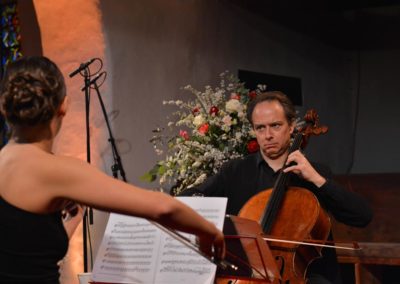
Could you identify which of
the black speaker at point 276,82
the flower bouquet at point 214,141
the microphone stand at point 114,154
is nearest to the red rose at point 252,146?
the flower bouquet at point 214,141

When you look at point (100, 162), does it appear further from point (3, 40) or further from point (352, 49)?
point (352, 49)

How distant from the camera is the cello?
262 cm

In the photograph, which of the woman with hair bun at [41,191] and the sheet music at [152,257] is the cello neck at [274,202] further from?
the woman with hair bun at [41,191]

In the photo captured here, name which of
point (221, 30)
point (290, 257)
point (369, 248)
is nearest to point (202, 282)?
point (290, 257)

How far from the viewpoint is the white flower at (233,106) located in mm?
3629

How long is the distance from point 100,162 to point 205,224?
114 inches

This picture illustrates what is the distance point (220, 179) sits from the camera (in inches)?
125

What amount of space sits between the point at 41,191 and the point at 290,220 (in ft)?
4.50

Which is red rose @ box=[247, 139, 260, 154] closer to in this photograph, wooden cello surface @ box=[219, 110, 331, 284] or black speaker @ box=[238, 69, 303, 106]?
wooden cello surface @ box=[219, 110, 331, 284]

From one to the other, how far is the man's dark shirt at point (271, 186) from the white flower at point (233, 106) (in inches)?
19.5

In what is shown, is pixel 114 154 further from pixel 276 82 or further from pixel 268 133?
pixel 276 82

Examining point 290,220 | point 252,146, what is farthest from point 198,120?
point 290,220

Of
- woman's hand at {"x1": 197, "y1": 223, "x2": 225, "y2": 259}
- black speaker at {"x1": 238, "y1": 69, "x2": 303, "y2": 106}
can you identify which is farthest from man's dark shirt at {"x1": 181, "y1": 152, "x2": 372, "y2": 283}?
black speaker at {"x1": 238, "y1": 69, "x2": 303, "y2": 106}

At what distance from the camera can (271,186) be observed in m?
3.07
